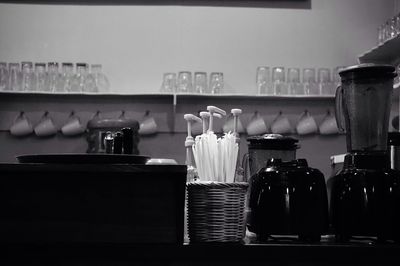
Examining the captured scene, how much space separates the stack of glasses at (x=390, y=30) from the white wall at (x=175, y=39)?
0.35 metres

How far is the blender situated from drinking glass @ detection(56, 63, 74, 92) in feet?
8.49

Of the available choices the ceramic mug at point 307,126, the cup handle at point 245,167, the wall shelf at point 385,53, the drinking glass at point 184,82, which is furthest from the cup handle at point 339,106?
the ceramic mug at point 307,126

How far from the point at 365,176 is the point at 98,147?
7.90 ft

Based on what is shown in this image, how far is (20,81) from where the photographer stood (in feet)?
12.2

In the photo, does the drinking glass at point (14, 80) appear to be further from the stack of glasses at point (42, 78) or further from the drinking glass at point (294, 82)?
the drinking glass at point (294, 82)

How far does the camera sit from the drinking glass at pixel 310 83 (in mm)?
3795

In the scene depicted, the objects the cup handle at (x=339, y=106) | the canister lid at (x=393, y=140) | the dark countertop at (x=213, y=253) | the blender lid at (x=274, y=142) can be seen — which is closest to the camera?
the dark countertop at (x=213, y=253)

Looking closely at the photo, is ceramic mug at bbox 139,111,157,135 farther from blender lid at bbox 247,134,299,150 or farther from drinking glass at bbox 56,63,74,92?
blender lid at bbox 247,134,299,150

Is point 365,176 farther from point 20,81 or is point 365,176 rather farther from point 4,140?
point 4,140

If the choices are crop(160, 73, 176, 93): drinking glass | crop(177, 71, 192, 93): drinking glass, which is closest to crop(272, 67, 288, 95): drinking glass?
crop(177, 71, 192, 93): drinking glass

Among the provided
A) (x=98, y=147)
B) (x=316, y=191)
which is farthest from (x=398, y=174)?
(x=98, y=147)

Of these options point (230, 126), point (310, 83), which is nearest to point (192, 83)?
point (230, 126)

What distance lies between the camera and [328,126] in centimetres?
388

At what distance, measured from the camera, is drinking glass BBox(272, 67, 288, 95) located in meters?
3.76
